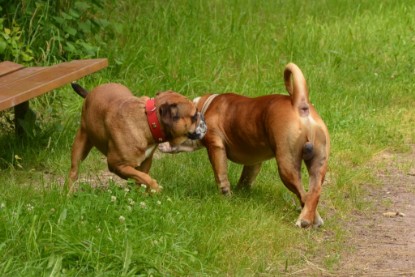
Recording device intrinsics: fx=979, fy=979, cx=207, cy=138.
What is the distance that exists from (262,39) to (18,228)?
6490 mm

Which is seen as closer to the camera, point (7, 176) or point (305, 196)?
point (305, 196)

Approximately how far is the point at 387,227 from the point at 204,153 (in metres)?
2.10

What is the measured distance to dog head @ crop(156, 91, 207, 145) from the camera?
716 cm

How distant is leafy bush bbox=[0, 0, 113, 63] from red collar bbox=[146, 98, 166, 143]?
291cm

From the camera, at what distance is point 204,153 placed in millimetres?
8797

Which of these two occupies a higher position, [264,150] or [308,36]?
[264,150]

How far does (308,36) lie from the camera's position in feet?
39.1

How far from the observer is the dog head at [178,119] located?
716 cm

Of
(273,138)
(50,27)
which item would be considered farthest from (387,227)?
(50,27)

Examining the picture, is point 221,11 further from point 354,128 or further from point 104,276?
point 104,276

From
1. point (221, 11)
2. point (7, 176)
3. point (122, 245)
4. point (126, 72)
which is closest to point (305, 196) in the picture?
point (122, 245)

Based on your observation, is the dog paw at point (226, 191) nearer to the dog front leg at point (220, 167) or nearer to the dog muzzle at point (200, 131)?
the dog front leg at point (220, 167)

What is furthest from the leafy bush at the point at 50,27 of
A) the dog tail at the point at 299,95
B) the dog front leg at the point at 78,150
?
the dog tail at the point at 299,95

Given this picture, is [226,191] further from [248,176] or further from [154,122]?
[154,122]
